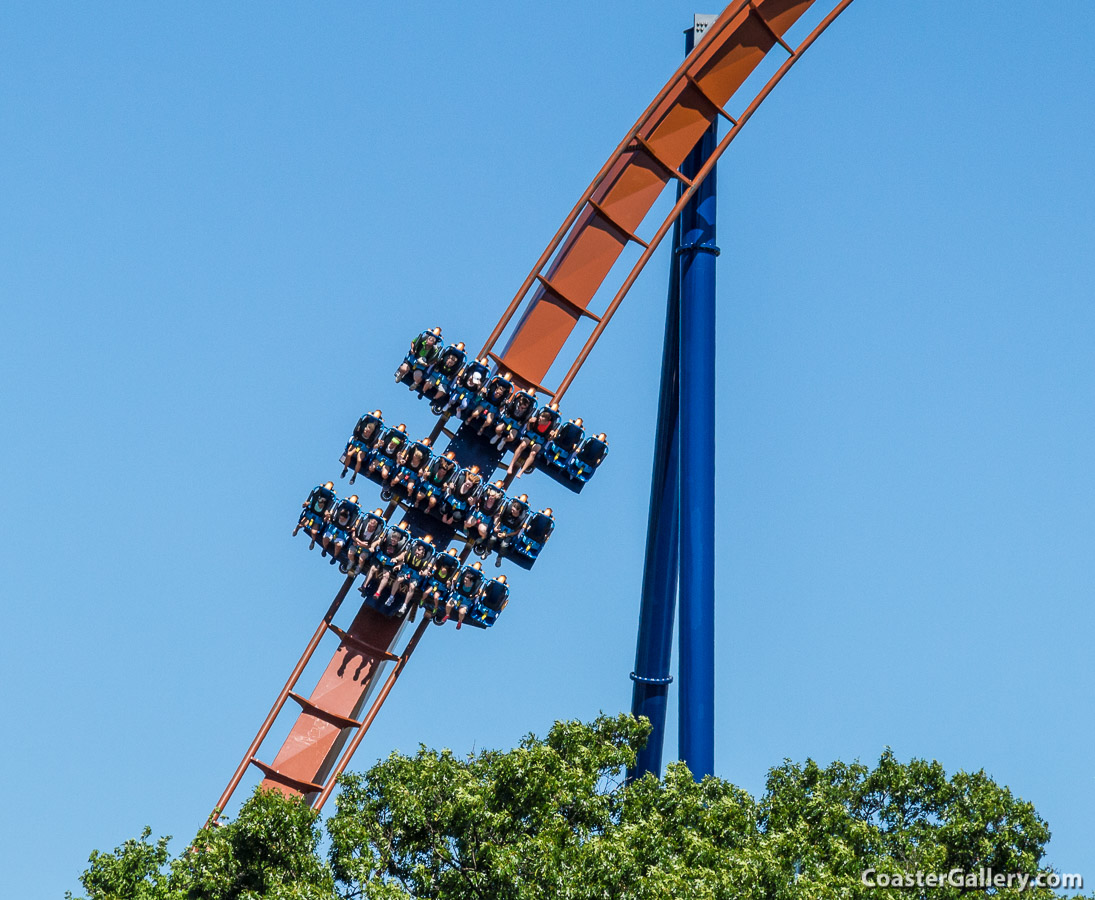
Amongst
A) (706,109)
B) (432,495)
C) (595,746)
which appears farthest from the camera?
(706,109)

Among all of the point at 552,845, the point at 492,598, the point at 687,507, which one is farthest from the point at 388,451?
the point at 552,845

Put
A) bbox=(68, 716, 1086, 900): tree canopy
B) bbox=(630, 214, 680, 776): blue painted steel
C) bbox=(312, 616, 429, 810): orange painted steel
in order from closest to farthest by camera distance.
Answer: bbox=(68, 716, 1086, 900): tree canopy, bbox=(312, 616, 429, 810): orange painted steel, bbox=(630, 214, 680, 776): blue painted steel

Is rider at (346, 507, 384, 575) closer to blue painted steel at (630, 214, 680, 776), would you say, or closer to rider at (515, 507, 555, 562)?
rider at (515, 507, 555, 562)

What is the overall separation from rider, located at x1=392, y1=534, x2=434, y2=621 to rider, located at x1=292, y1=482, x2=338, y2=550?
140 cm

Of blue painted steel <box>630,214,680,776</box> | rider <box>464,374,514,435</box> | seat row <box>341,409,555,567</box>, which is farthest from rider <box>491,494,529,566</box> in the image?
blue painted steel <box>630,214,680,776</box>

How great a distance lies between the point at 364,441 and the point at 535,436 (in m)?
2.76

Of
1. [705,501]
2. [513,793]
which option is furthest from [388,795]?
[705,501]

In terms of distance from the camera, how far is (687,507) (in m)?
33.6

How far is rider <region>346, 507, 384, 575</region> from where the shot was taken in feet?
103

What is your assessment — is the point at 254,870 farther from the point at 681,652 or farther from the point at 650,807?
the point at 681,652

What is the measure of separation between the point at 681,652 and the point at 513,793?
6.80 m

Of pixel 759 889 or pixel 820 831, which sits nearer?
pixel 759 889

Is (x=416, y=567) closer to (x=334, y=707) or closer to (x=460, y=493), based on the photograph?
(x=460, y=493)

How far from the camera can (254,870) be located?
26203 millimetres
